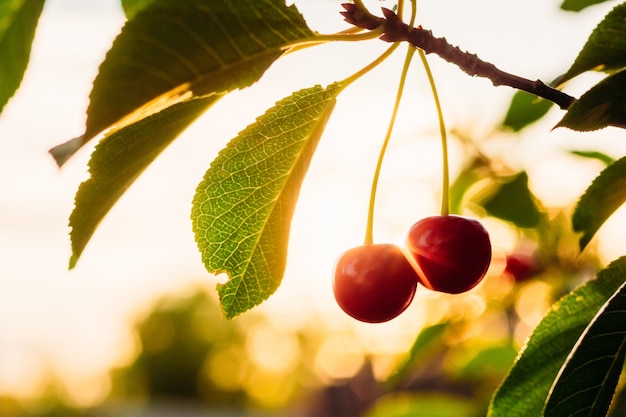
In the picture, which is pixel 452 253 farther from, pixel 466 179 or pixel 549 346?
pixel 466 179

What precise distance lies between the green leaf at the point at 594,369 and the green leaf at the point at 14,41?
32.8 inches

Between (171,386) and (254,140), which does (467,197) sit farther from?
(171,386)

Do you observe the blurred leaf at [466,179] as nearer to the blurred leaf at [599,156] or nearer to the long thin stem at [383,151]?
the blurred leaf at [599,156]

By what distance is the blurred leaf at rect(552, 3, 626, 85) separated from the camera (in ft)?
2.87

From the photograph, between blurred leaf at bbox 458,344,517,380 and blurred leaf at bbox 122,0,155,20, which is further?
blurred leaf at bbox 458,344,517,380

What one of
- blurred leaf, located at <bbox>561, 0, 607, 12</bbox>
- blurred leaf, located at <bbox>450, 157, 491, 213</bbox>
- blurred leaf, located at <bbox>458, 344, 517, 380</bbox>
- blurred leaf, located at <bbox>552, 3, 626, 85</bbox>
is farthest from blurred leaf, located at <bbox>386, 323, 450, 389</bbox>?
blurred leaf, located at <bbox>552, 3, 626, 85</bbox>

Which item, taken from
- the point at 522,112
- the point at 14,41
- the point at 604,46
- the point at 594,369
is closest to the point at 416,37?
the point at 604,46

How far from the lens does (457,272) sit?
1.10m

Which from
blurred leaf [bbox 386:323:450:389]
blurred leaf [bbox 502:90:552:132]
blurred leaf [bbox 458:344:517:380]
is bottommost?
blurred leaf [bbox 458:344:517:380]

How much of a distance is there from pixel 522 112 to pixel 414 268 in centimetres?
82

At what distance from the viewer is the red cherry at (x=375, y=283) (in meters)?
1.12

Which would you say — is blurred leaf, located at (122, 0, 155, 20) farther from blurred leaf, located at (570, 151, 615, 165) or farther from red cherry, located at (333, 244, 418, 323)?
blurred leaf, located at (570, 151, 615, 165)

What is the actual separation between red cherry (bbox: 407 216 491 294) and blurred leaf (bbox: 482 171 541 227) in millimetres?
960

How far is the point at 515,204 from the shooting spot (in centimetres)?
207
